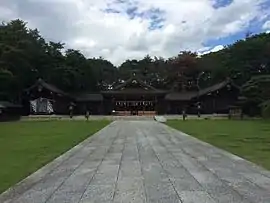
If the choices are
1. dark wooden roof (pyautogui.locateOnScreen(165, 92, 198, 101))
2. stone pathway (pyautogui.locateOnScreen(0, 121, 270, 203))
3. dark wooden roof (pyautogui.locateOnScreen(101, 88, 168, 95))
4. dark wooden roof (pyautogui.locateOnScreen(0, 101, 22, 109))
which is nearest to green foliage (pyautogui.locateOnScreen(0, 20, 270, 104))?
dark wooden roof (pyautogui.locateOnScreen(0, 101, 22, 109))

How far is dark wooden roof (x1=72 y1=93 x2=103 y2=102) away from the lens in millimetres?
58281

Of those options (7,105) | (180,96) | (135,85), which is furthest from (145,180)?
(180,96)

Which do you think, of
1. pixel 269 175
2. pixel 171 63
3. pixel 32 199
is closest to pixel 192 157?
pixel 269 175

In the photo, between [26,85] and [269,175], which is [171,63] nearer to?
[26,85]

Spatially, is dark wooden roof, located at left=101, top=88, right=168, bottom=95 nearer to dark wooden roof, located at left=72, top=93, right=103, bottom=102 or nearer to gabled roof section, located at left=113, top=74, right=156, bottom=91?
gabled roof section, located at left=113, top=74, right=156, bottom=91

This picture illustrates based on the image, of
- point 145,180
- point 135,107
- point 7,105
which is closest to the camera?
point 145,180

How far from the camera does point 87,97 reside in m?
59.0

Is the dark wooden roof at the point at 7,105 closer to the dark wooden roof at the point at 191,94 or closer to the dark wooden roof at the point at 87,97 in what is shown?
the dark wooden roof at the point at 87,97

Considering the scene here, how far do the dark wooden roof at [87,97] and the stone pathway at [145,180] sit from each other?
46.4 m

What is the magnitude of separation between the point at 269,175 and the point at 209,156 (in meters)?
3.40

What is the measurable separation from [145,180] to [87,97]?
51720mm

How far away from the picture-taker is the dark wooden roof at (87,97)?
58281 millimetres

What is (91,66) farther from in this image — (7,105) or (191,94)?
(7,105)

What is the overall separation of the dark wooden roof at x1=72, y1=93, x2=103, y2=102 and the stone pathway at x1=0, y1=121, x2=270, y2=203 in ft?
152
